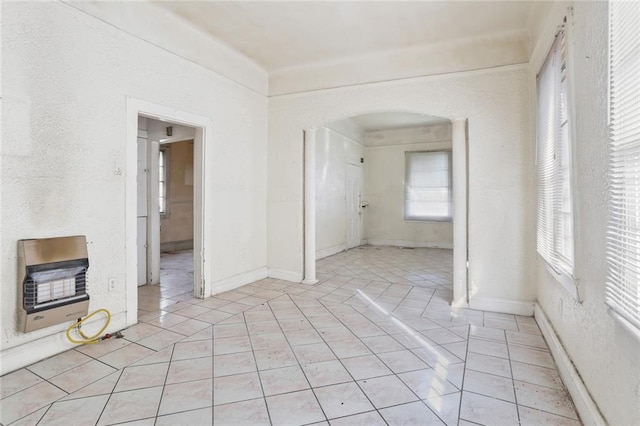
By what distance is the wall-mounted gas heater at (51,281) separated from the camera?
88.1 inches

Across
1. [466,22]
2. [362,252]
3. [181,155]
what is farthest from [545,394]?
[181,155]

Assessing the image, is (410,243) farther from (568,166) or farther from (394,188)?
(568,166)

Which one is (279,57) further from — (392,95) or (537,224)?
(537,224)

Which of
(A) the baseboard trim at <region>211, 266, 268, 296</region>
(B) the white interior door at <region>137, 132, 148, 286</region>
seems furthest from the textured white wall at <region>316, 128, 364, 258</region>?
(B) the white interior door at <region>137, 132, 148, 286</region>

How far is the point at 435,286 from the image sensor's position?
4.40 meters

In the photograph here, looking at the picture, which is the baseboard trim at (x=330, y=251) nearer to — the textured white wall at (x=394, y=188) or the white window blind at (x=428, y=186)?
the textured white wall at (x=394, y=188)

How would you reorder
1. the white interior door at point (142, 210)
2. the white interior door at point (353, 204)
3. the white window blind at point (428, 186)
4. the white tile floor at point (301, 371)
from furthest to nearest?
the white window blind at point (428, 186), the white interior door at point (353, 204), the white interior door at point (142, 210), the white tile floor at point (301, 371)

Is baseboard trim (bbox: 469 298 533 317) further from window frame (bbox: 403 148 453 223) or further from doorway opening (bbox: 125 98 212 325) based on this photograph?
window frame (bbox: 403 148 453 223)

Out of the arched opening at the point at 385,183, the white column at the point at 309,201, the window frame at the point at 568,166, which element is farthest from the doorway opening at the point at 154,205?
the window frame at the point at 568,166

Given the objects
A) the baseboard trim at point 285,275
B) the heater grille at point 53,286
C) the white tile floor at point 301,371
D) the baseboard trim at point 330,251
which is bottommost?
the white tile floor at point 301,371

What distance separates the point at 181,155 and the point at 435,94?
642cm

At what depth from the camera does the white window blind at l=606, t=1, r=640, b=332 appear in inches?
47.8

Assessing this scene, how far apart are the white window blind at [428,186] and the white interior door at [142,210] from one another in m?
6.03

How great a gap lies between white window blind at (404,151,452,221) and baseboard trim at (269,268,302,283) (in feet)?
14.9
